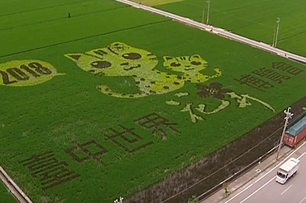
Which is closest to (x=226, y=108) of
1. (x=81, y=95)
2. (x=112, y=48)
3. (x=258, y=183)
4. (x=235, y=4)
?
(x=258, y=183)

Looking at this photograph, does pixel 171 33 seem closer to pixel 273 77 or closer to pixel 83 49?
pixel 83 49

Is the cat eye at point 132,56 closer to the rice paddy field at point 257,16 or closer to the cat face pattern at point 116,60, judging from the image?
the cat face pattern at point 116,60

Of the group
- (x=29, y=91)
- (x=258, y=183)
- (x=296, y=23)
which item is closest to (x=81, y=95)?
(x=29, y=91)

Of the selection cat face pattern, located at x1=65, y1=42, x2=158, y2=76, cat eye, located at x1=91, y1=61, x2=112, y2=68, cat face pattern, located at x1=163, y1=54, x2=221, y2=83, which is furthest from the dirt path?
cat face pattern, located at x1=163, y1=54, x2=221, y2=83

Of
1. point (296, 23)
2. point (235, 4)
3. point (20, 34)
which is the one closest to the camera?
point (20, 34)

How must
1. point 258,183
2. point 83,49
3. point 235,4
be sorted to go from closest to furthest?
point 258,183, point 83,49, point 235,4

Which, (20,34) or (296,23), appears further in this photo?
(296,23)

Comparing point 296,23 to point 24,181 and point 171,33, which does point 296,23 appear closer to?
point 171,33
